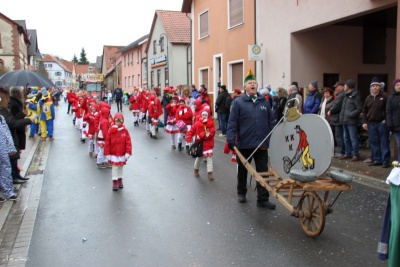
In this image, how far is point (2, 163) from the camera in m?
7.19

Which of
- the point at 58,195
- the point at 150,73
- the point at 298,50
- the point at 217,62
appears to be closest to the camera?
the point at 58,195

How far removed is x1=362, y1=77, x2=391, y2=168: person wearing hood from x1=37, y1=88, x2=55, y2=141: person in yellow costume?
10974 mm

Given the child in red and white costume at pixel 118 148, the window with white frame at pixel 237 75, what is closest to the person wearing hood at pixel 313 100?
the child in red and white costume at pixel 118 148

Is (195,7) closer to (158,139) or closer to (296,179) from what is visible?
(158,139)

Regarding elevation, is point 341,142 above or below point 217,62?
below

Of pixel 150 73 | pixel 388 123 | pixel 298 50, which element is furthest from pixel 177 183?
pixel 150 73

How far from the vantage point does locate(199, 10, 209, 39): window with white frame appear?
24.3m

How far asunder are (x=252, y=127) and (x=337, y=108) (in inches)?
199

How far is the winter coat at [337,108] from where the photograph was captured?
36.0 feet

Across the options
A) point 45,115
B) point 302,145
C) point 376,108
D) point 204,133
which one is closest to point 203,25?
point 45,115

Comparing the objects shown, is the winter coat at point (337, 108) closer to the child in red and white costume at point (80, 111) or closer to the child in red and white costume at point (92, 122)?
the child in red and white costume at point (92, 122)

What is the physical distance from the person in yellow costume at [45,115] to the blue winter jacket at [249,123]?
10.8 m

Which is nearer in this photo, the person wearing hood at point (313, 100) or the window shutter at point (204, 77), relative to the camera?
the person wearing hood at point (313, 100)

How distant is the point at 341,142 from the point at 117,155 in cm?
585
